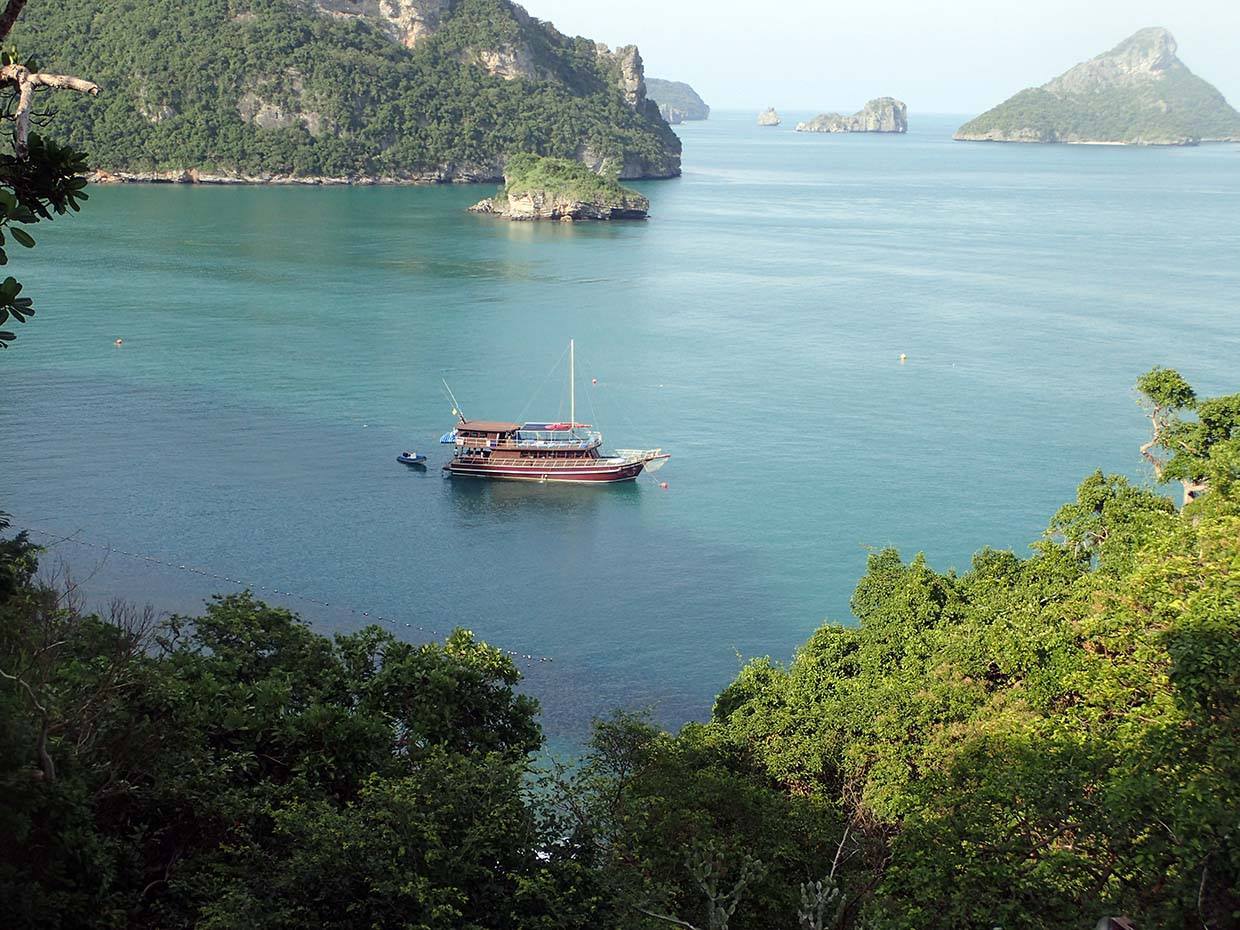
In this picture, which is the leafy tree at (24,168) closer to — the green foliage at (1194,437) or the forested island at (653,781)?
the forested island at (653,781)

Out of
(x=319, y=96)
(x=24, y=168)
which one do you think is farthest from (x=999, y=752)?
(x=319, y=96)

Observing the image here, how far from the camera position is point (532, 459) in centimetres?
3719

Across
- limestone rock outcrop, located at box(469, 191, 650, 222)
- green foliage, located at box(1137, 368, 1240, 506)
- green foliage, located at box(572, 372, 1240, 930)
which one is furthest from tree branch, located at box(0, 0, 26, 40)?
limestone rock outcrop, located at box(469, 191, 650, 222)

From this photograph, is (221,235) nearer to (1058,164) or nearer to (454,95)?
(454,95)

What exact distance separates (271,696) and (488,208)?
89.6 m

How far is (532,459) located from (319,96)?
298ft

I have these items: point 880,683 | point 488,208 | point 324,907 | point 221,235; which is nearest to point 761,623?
Result: point 880,683

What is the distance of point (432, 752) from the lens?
12.3 meters

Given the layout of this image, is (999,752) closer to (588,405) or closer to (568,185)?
(588,405)

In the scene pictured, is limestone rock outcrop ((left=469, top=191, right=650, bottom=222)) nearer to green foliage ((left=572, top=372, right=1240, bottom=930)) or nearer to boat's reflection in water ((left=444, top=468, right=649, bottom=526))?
boat's reflection in water ((left=444, top=468, right=649, bottom=526))

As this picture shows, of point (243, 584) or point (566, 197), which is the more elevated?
point (566, 197)

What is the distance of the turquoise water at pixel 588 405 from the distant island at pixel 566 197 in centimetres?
847

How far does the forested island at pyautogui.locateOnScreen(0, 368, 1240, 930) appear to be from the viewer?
9.59 metres

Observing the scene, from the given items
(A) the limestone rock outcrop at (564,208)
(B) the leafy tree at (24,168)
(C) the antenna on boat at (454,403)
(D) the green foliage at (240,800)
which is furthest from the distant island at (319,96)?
(B) the leafy tree at (24,168)
